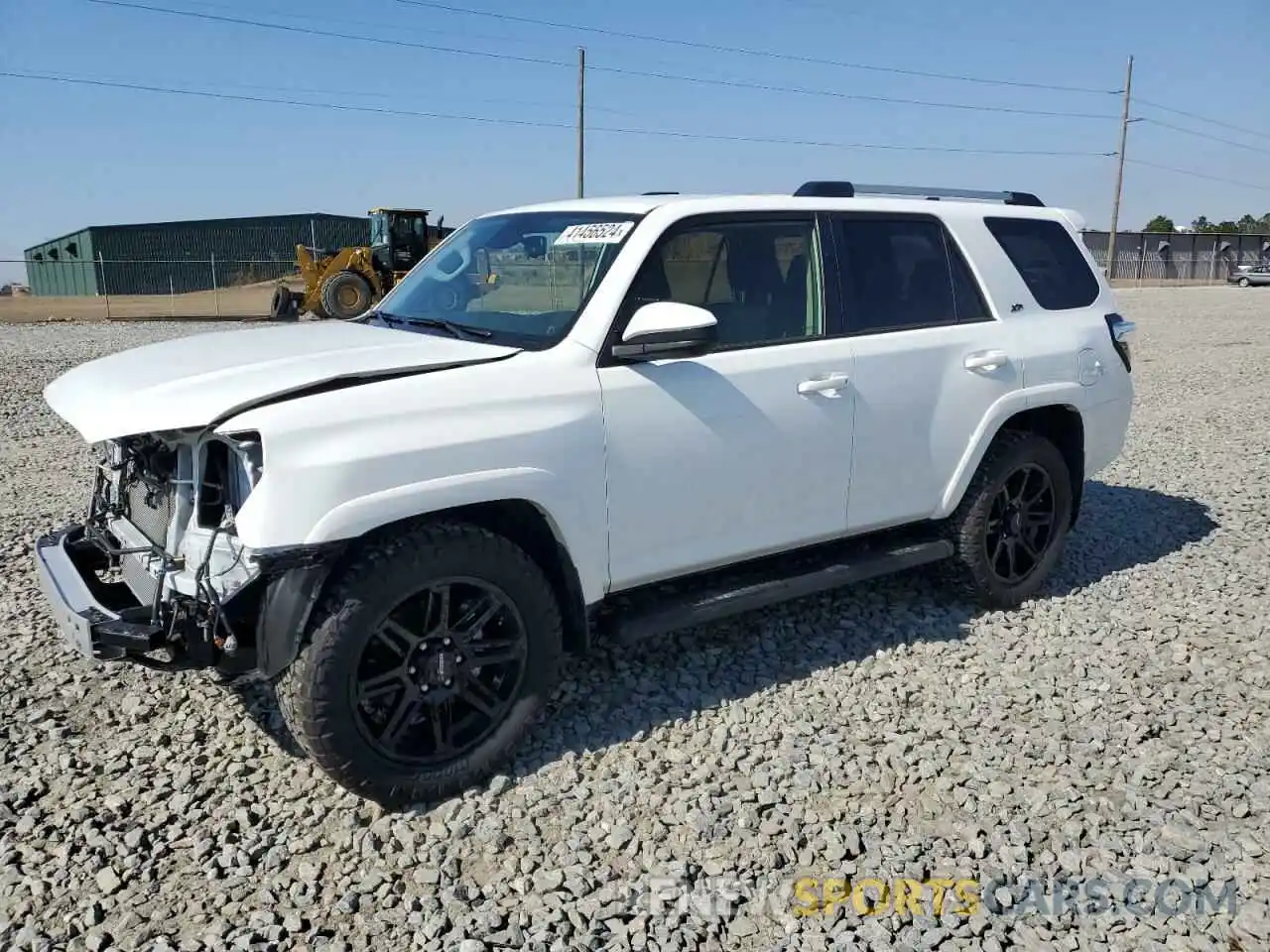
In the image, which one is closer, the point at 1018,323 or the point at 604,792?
the point at 604,792

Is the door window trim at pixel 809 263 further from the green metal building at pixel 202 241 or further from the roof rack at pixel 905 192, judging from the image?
the green metal building at pixel 202 241

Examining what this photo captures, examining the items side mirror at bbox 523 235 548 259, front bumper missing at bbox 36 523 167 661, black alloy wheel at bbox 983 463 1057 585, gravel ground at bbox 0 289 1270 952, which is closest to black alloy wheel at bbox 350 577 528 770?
gravel ground at bbox 0 289 1270 952

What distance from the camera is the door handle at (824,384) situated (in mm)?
4137

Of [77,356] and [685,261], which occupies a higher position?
[685,261]

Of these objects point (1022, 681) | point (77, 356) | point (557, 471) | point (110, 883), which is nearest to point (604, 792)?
point (557, 471)

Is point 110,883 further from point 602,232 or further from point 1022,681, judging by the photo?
point 1022,681

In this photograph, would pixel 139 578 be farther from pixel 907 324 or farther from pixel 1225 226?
pixel 1225 226

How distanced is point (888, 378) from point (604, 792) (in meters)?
2.16

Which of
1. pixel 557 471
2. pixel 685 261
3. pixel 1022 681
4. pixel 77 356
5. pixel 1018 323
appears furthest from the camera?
pixel 77 356

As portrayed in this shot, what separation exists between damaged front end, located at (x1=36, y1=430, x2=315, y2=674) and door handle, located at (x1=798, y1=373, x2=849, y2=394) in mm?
2148

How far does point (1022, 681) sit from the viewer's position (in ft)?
14.4

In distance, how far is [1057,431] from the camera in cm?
543

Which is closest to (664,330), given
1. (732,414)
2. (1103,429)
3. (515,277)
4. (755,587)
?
(732,414)

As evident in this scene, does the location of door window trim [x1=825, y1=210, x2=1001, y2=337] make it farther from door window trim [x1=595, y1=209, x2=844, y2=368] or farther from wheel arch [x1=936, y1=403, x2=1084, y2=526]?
wheel arch [x1=936, y1=403, x2=1084, y2=526]
